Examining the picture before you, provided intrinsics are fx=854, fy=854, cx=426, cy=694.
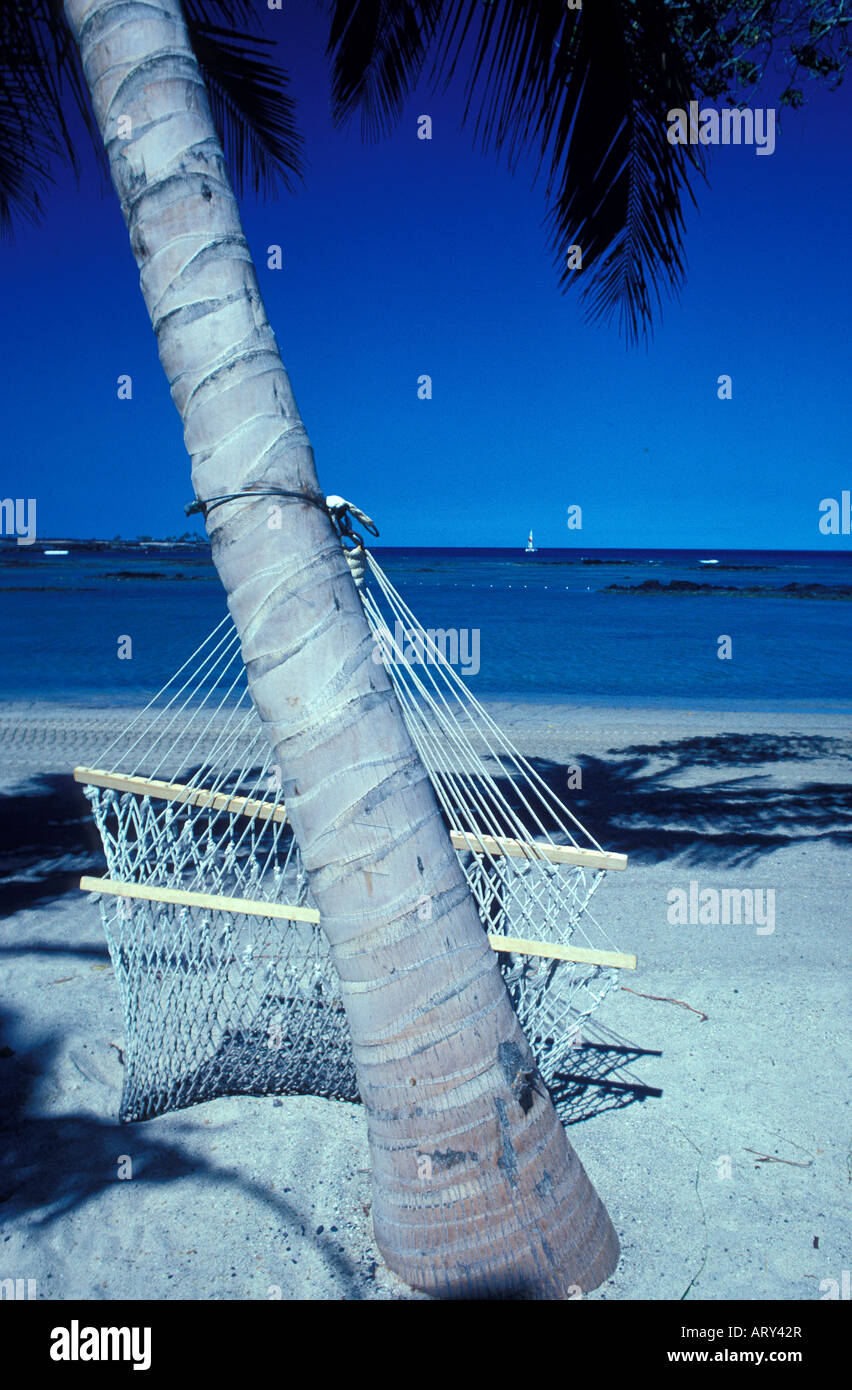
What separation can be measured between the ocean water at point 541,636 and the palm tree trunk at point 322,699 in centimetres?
696

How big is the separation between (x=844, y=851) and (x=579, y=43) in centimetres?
350

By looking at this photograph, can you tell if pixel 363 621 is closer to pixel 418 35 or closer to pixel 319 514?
pixel 319 514

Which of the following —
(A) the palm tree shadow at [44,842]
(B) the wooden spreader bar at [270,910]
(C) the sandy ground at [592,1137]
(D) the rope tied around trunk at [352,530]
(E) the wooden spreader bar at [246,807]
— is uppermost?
(D) the rope tied around trunk at [352,530]

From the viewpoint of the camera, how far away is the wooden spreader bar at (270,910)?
1760 mm

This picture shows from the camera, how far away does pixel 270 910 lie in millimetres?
1960

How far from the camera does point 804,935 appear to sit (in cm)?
321

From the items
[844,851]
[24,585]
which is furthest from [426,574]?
[844,851]

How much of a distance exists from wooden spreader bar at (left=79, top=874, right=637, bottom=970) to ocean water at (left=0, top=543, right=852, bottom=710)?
646 cm

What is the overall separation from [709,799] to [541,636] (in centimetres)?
1428

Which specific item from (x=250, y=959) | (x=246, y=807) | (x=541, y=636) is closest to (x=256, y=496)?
(x=246, y=807)

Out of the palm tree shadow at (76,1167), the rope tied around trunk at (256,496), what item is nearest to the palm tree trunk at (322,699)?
the rope tied around trunk at (256,496)

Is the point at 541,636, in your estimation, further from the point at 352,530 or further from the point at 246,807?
the point at 352,530

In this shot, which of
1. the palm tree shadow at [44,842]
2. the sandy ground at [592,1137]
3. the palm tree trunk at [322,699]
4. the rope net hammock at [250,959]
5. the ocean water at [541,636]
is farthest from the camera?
the ocean water at [541,636]

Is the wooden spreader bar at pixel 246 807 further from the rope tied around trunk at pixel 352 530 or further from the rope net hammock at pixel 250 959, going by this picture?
the rope tied around trunk at pixel 352 530
